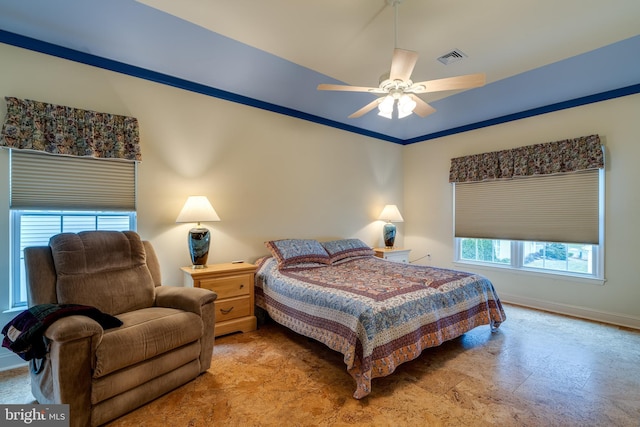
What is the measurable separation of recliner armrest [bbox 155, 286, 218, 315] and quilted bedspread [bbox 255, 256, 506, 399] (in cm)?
80

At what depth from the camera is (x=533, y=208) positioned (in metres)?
4.08

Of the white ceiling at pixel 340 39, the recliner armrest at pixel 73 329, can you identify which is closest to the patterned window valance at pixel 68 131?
the white ceiling at pixel 340 39

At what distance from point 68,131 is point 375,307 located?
2.99 meters

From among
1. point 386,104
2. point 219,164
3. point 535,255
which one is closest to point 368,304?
point 386,104

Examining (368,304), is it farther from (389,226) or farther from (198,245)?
(389,226)

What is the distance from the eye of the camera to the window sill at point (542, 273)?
362cm

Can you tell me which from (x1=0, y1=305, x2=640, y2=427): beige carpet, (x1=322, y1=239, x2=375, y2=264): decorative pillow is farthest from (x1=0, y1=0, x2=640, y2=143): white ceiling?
(x1=0, y1=305, x2=640, y2=427): beige carpet

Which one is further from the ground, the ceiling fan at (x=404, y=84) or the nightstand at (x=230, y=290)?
the ceiling fan at (x=404, y=84)

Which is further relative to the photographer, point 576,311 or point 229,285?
point 576,311

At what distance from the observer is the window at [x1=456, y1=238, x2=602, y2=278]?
375cm

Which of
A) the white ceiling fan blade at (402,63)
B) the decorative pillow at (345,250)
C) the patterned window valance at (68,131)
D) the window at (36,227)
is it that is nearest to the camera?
the white ceiling fan blade at (402,63)

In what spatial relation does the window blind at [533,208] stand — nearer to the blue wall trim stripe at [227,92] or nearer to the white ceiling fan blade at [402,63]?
the blue wall trim stripe at [227,92]

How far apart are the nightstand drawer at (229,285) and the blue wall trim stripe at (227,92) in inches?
83.3

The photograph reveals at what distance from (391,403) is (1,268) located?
320 cm
